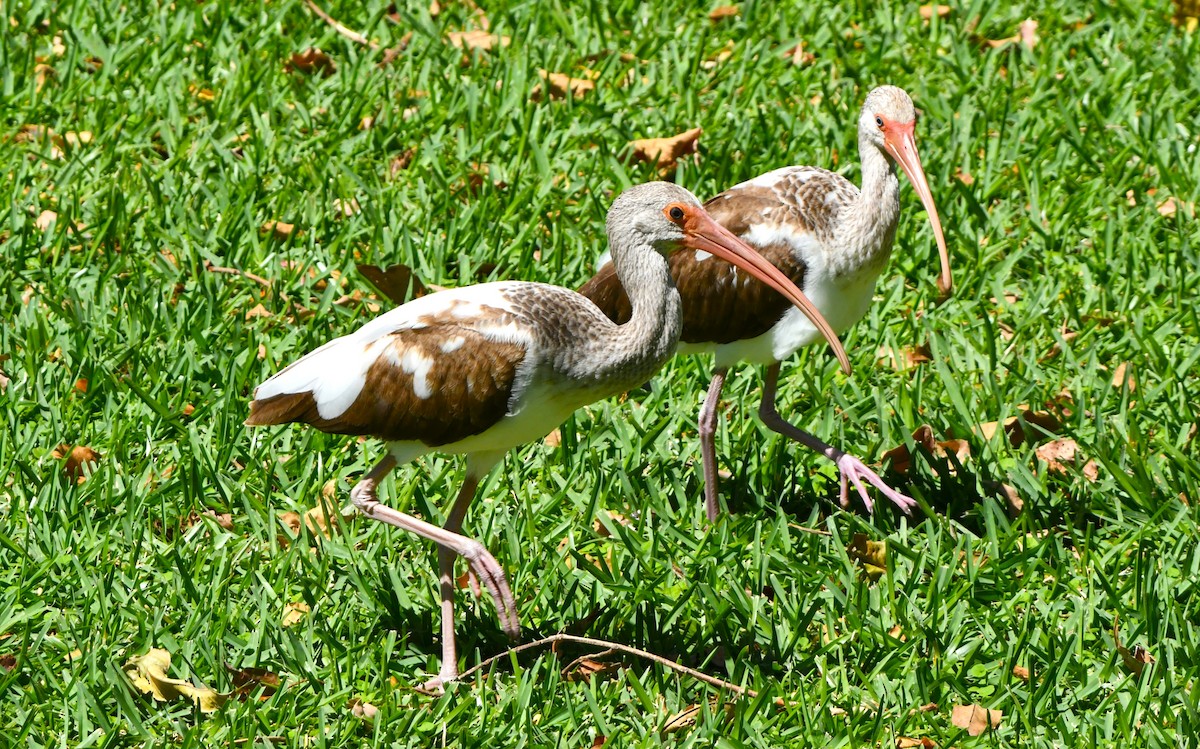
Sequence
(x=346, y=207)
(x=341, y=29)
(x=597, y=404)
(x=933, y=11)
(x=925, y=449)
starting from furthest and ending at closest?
(x=933, y=11) < (x=341, y=29) < (x=346, y=207) < (x=597, y=404) < (x=925, y=449)

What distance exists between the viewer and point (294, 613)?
4.88m

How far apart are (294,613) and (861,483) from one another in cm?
196

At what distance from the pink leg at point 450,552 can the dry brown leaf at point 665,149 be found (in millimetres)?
2652

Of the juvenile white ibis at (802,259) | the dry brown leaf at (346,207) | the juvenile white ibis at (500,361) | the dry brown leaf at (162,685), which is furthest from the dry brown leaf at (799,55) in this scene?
the dry brown leaf at (162,685)

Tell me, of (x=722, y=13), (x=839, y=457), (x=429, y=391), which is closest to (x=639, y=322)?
(x=429, y=391)

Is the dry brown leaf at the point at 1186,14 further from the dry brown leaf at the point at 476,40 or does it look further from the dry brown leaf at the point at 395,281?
the dry brown leaf at the point at 395,281

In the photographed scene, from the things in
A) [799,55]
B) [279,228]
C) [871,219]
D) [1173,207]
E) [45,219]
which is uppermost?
[799,55]

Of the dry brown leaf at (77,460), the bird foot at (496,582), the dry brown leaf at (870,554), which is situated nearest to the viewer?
the bird foot at (496,582)

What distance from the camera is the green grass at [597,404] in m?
4.61

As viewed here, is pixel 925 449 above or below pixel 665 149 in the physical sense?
below

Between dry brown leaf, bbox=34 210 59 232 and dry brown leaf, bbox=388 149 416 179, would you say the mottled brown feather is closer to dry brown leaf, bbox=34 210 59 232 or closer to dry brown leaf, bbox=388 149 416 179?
dry brown leaf, bbox=388 149 416 179

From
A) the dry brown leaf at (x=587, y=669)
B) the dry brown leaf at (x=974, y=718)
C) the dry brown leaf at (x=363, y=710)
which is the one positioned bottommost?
the dry brown leaf at (x=974, y=718)

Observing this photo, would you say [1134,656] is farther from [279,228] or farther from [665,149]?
[279,228]

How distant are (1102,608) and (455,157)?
11.7ft
